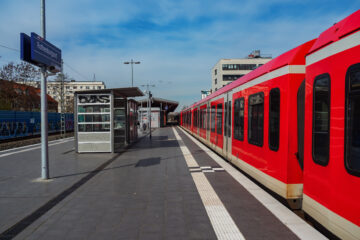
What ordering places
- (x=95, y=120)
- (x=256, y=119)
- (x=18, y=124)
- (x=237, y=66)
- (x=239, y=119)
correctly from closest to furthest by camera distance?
(x=256, y=119), (x=239, y=119), (x=95, y=120), (x=18, y=124), (x=237, y=66)

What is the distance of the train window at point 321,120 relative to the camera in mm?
3484

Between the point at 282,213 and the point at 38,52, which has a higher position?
the point at 38,52

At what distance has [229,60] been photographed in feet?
235

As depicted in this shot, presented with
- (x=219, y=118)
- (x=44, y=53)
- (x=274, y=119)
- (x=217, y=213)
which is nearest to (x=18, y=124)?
(x=44, y=53)

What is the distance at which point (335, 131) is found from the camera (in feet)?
10.7

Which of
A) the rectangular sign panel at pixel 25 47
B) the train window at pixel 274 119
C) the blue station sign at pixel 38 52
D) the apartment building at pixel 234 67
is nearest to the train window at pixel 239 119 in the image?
the train window at pixel 274 119

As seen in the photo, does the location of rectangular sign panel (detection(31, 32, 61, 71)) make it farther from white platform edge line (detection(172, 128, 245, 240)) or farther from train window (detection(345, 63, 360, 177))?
train window (detection(345, 63, 360, 177))

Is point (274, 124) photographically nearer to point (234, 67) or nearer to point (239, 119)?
point (239, 119)

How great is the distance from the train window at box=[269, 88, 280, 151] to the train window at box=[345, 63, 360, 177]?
1.83 metres

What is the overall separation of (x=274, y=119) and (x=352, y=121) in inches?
82.2

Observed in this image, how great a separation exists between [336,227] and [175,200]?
9.22 ft

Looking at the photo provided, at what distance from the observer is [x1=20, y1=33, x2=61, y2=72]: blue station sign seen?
20.5ft

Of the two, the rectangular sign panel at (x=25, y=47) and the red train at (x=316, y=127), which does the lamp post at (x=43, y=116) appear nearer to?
the rectangular sign panel at (x=25, y=47)

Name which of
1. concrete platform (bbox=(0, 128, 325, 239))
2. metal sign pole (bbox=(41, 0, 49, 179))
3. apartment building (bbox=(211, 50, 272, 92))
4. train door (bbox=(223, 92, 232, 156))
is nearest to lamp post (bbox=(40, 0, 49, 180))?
metal sign pole (bbox=(41, 0, 49, 179))
